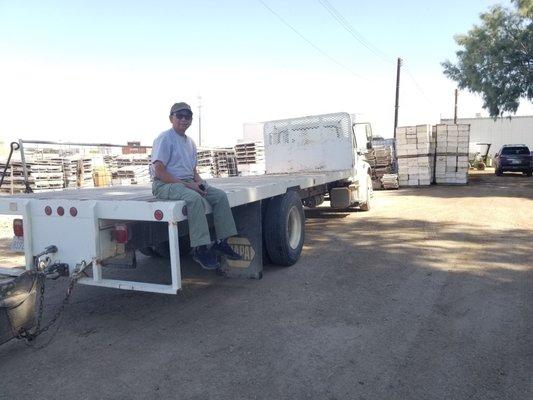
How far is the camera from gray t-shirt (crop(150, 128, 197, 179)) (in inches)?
193

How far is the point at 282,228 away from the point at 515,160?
24.1m

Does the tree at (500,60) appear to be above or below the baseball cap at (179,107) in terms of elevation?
above

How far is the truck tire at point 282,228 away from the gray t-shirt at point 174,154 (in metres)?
1.55

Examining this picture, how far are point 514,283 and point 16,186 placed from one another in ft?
56.1

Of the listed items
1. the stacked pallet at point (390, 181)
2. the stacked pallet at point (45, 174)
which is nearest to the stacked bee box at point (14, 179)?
the stacked pallet at point (45, 174)


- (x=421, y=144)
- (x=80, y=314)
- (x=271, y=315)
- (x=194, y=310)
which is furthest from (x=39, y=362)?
(x=421, y=144)

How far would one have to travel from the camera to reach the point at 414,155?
2109 centimetres

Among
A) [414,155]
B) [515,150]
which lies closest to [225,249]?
[414,155]

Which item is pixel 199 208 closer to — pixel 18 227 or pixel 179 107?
pixel 179 107

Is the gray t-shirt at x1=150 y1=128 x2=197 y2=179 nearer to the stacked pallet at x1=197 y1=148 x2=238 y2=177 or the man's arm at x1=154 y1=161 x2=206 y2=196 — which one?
the man's arm at x1=154 y1=161 x2=206 y2=196

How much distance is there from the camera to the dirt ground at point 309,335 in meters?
3.43

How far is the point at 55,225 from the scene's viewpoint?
4477 millimetres

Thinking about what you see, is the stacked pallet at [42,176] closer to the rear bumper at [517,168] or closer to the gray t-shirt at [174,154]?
the gray t-shirt at [174,154]

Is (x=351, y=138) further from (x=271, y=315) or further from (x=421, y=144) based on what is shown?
(x=421, y=144)
